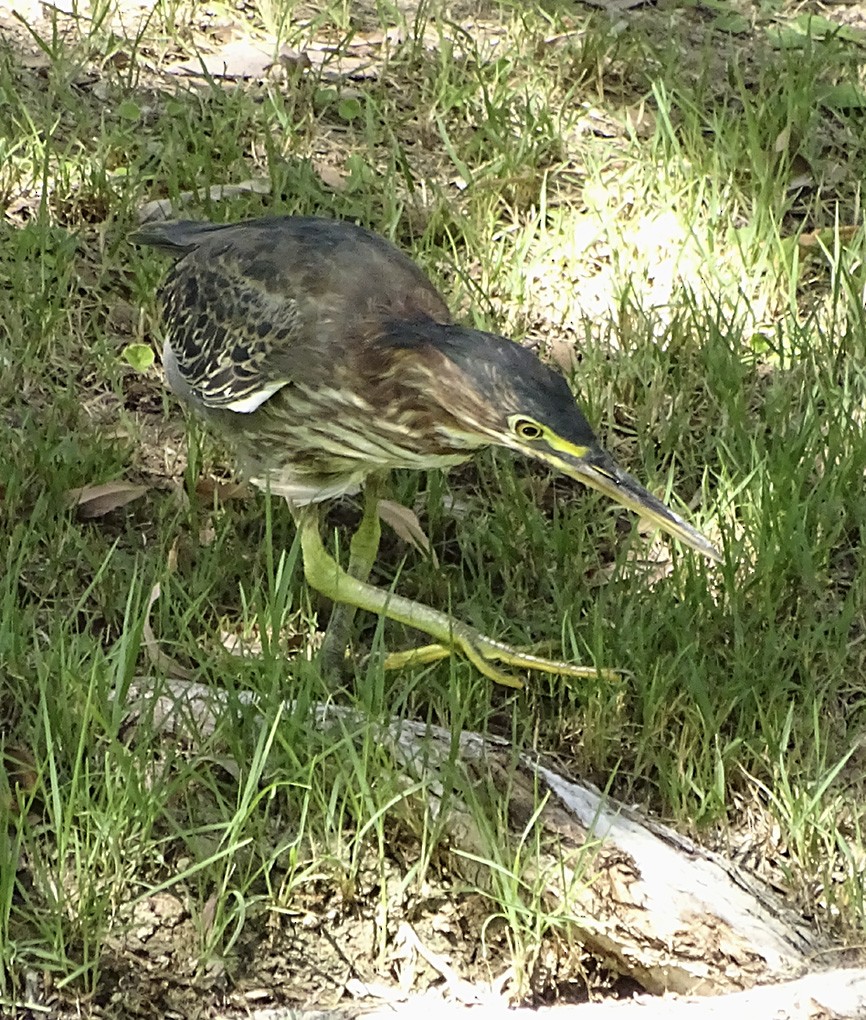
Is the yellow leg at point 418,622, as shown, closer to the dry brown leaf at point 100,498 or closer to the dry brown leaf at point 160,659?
the dry brown leaf at point 160,659

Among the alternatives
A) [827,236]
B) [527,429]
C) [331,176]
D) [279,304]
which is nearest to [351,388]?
[279,304]

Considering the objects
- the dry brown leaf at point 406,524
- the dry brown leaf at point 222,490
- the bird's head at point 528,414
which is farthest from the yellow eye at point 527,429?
the dry brown leaf at point 222,490

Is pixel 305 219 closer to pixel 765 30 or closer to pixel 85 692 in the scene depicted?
pixel 85 692

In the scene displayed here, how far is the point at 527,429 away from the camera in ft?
A: 10.8

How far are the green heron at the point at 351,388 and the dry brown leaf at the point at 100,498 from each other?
0.30 metres

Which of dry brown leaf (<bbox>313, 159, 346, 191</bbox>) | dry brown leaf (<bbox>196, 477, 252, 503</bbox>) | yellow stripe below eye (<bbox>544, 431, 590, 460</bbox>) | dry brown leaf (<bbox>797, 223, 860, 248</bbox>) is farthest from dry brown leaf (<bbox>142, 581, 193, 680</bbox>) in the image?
dry brown leaf (<bbox>797, 223, 860, 248</bbox>)

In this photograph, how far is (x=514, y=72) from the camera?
5.86 meters

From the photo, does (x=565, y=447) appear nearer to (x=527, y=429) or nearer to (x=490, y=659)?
(x=527, y=429)

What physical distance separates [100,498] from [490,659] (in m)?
1.19

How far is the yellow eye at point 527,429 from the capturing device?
10.7ft

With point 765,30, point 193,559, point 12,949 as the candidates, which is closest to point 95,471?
point 193,559

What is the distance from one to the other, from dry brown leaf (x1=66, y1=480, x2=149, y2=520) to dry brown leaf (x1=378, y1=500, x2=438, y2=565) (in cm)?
68

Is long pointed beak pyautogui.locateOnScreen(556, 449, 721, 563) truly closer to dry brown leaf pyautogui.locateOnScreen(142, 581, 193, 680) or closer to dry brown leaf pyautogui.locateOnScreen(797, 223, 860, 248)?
dry brown leaf pyautogui.locateOnScreen(142, 581, 193, 680)

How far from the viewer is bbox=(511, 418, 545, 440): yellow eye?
327 cm
